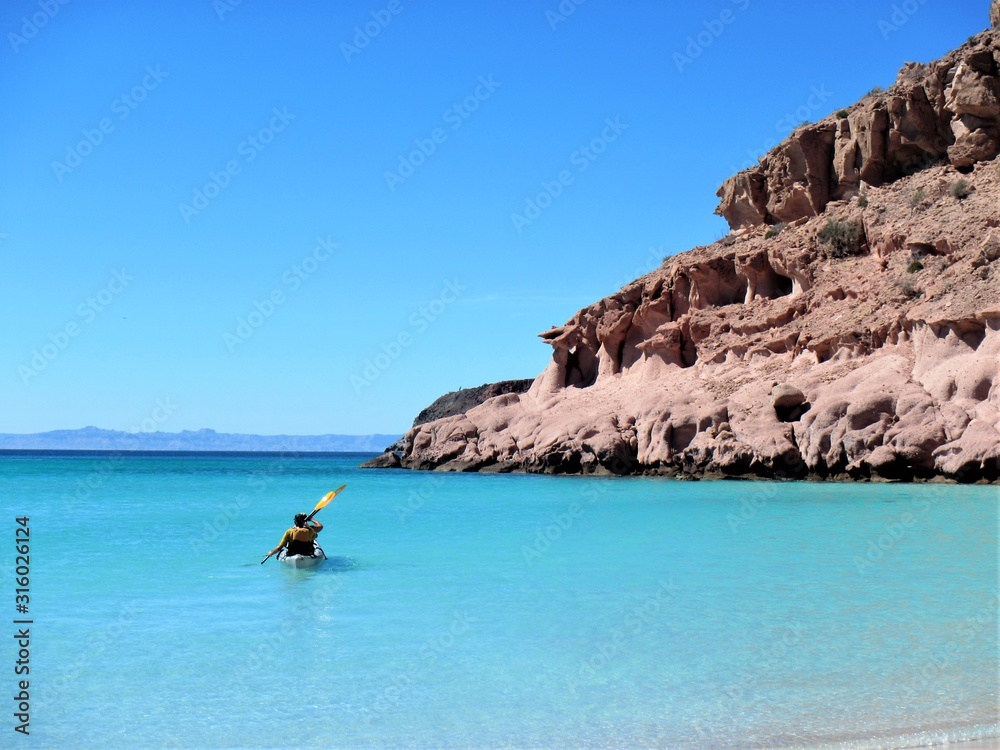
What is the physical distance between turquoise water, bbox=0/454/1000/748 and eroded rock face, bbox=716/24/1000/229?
23861 millimetres

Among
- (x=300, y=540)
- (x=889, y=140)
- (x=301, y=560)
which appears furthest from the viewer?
(x=889, y=140)

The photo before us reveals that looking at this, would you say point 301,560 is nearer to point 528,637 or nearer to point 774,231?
point 528,637

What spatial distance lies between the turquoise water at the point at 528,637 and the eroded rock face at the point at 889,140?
23861 millimetres

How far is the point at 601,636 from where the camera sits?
9.79 m

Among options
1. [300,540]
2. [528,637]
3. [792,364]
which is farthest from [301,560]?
[792,364]

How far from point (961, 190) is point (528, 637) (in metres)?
32.9

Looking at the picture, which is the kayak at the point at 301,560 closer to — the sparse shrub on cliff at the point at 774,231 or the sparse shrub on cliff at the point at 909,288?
the sparse shrub on cliff at the point at 909,288

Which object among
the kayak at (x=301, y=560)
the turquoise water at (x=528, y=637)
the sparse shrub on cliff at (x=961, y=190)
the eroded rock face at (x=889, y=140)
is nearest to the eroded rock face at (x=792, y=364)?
the sparse shrub on cliff at (x=961, y=190)

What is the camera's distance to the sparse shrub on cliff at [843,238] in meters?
38.9

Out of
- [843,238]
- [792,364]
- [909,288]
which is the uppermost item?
[843,238]

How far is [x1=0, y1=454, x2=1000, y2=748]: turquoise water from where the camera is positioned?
7203 mm

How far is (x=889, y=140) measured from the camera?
4081 centimetres

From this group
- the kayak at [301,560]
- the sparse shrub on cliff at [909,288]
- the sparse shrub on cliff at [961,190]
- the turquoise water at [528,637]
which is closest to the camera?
the turquoise water at [528,637]

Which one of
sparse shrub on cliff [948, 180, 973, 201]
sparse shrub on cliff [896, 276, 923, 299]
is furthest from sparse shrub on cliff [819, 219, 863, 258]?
sparse shrub on cliff [896, 276, 923, 299]
